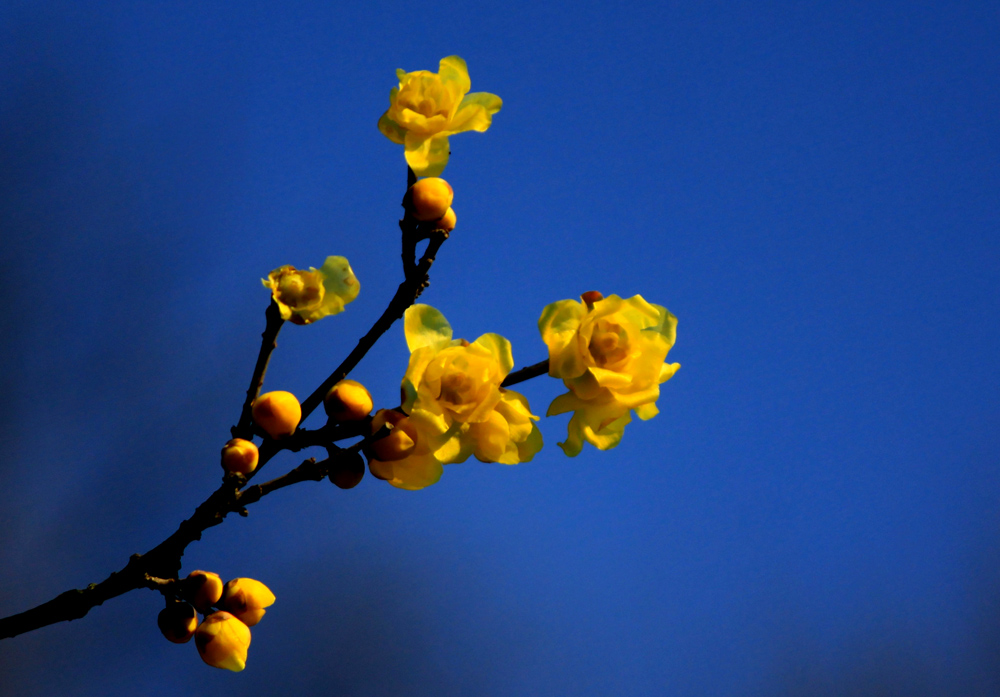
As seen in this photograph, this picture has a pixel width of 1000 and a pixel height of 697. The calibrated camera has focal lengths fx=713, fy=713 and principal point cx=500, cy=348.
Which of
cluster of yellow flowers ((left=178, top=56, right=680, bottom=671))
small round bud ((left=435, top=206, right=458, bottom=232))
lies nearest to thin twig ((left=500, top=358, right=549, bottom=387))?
cluster of yellow flowers ((left=178, top=56, right=680, bottom=671))

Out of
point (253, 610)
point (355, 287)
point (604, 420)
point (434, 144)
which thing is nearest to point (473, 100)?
point (434, 144)

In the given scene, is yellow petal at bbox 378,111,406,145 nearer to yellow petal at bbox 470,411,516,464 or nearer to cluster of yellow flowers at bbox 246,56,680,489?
cluster of yellow flowers at bbox 246,56,680,489

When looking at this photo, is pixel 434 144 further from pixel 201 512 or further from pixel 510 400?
pixel 201 512

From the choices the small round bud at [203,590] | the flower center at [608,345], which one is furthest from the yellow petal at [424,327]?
the small round bud at [203,590]

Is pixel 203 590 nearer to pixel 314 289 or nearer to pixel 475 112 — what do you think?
pixel 314 289

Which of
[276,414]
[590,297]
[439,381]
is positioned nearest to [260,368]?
[276,414]

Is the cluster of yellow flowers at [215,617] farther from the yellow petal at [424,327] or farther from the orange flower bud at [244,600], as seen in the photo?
the yellow petal at [424,327]

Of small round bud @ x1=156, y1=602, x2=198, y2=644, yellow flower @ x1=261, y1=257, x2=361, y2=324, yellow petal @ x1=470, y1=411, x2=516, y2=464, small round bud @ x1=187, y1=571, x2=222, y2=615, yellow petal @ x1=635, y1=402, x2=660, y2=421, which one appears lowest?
small round bud @ x1=156, y1=602, x2=198, y2=644
